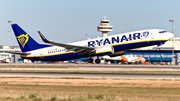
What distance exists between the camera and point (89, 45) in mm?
57344

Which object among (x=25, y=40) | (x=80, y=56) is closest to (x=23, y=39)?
(x=25, y=40)

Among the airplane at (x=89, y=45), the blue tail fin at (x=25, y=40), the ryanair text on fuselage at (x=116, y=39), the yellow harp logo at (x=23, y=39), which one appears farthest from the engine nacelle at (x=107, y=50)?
the yellow harp logo at (x=23, y=39)

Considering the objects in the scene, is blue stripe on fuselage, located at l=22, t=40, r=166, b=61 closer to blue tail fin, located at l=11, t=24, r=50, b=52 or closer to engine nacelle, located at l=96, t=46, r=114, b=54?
engine nacelle, located at l=96, t=46, r=114, b=54

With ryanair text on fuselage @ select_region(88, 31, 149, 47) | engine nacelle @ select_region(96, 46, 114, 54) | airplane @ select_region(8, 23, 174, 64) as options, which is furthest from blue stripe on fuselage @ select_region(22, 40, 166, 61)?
ryanair text on fuselage @ select_region(88, 31, 149, 47)

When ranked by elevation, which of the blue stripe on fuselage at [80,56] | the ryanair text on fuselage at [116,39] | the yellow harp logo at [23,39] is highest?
the yellow harp logo at [23,39]

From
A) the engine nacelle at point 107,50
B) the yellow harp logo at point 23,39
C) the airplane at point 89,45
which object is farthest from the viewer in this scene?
the yellow harp logo at point 23,39

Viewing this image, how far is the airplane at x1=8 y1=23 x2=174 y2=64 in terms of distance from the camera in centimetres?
5281

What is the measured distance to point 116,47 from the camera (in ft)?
178

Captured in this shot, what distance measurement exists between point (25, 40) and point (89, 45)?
15.2m

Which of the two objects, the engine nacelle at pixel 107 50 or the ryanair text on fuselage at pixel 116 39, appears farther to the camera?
the engine nacelle at pixel 107 50

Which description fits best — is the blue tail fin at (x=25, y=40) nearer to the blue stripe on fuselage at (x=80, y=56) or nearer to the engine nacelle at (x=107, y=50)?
the blue stripe on fuselage at (x=80, y=56)

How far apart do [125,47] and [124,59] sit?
232 feet

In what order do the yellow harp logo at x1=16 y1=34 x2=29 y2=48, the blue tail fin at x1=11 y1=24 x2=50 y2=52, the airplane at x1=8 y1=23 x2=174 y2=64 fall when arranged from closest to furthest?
1. the airplane at x1=8 y1=23 x2=174 y2=64
2. the blue tail fin at x1=11 y1=24 x2=50 y2=52
3. the yellow harp logo at x1=16 y1=34 x2=29 y2=48

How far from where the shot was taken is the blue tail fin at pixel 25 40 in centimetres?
6238
